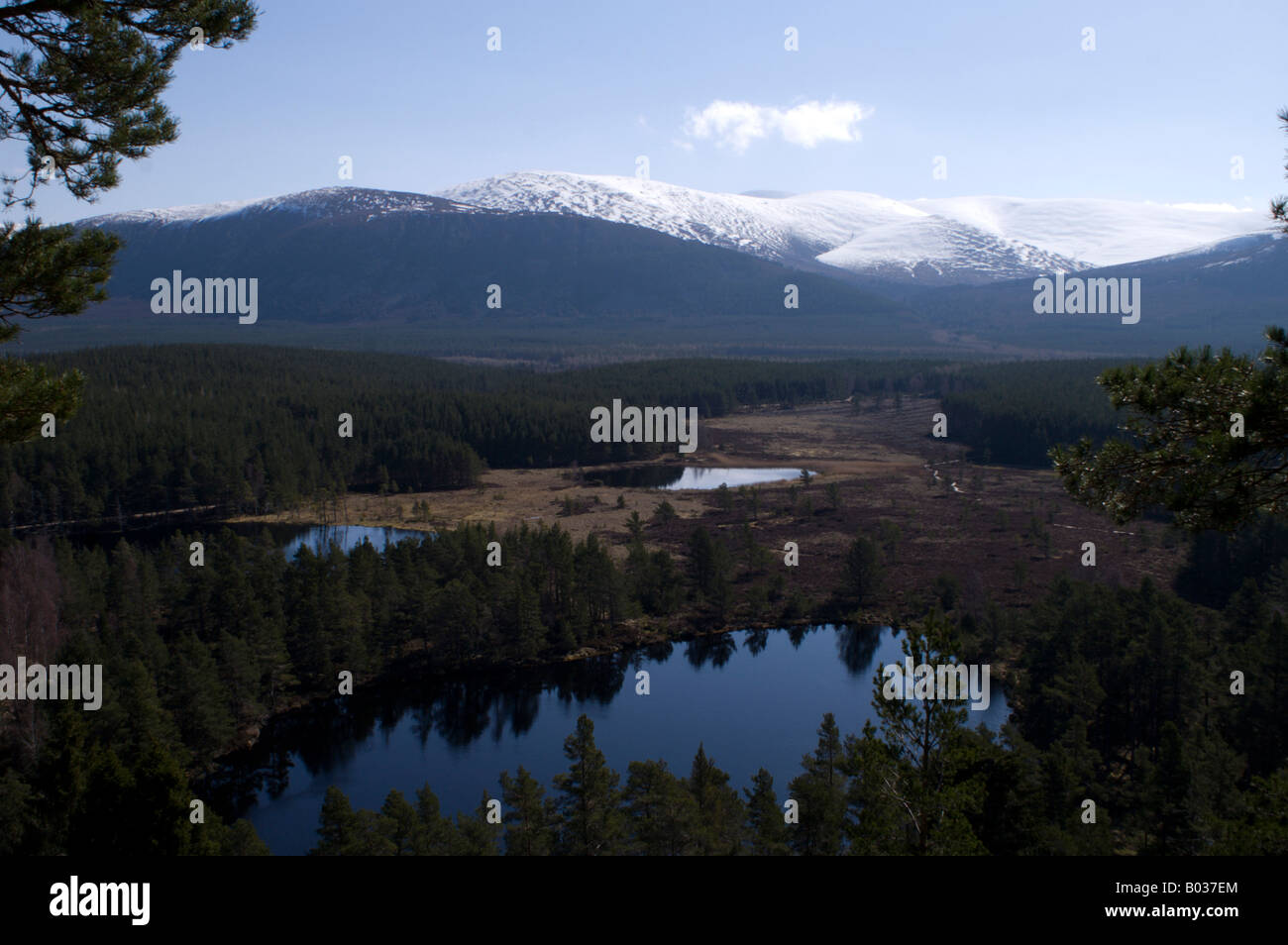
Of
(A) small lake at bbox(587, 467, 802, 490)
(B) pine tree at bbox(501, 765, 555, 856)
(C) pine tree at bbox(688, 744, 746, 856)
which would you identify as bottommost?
(C) pine tree at bbox(688, 744, 746, 856)

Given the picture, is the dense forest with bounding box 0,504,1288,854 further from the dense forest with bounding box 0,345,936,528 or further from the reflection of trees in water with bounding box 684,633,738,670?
the dense forest with bounding box 0,345,936,528

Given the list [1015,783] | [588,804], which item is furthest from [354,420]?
[1015,783]

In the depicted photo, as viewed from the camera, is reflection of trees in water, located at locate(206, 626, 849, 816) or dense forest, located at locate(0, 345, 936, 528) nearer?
reflection of trees in water, located at locate(206, 626, 849, 816)

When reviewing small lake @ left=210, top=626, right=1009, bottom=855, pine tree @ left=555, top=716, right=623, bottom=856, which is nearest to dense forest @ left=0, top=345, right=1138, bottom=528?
small lake @ left=210, top=626, right=1009, bottom=855

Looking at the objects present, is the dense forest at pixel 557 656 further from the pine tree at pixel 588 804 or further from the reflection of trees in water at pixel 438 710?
the reflection of trees in water at pixel 438 710

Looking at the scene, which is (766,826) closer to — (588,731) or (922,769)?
(588,731)
